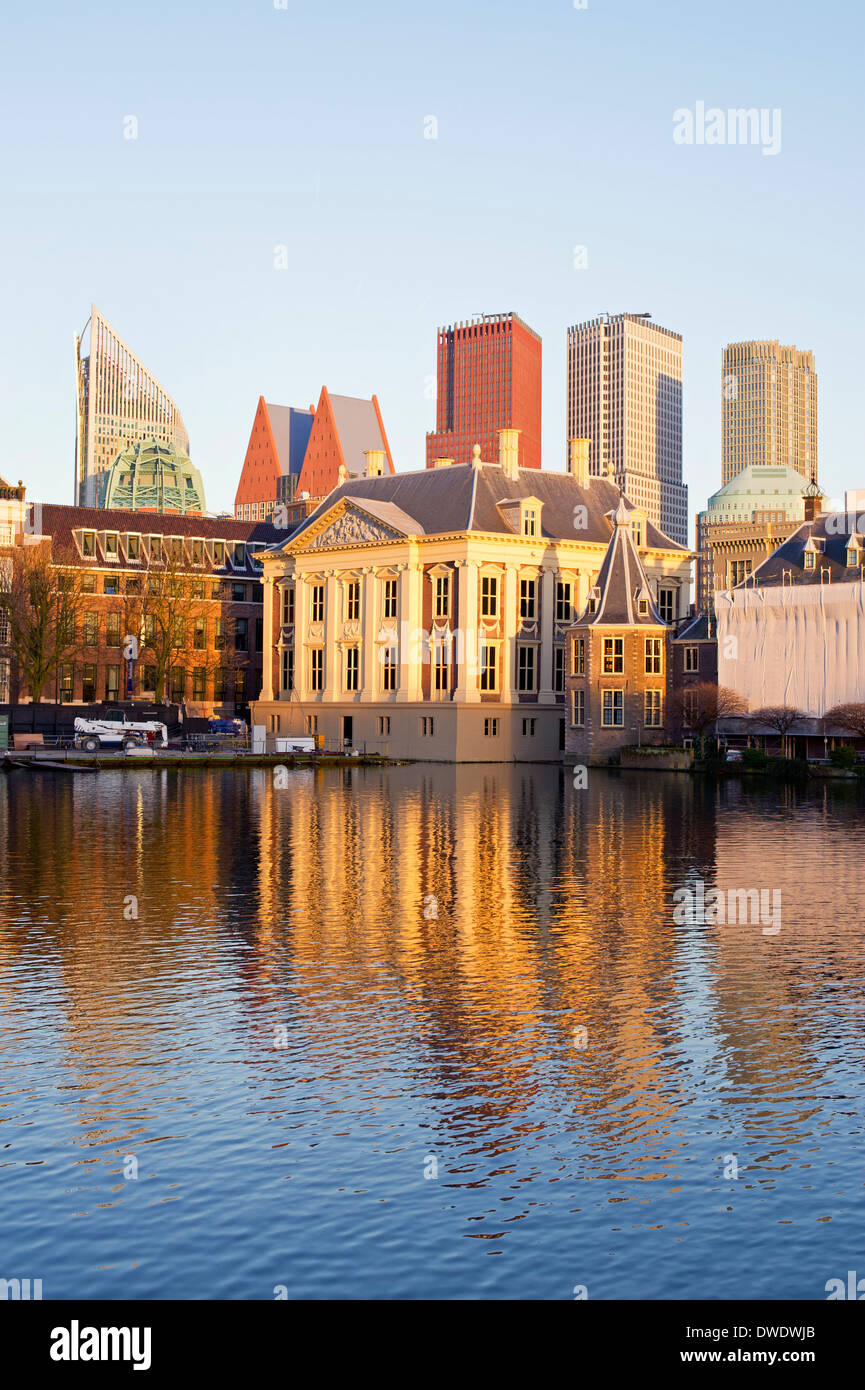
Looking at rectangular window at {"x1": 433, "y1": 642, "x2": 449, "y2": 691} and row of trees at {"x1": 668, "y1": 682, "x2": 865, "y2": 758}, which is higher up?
rectangular window at {"x1": 433, "y1": 642, "x2": 449, "y2": 691}

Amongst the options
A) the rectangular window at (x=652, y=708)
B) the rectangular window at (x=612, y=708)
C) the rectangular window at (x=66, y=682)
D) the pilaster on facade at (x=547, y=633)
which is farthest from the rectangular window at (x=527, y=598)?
the rectangular window at (x=66, y=682)

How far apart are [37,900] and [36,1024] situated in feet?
34.8

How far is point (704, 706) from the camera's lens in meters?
99.0

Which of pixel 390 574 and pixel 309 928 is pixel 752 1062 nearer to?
pixel 309 928

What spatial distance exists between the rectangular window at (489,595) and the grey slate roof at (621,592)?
8.35 meters

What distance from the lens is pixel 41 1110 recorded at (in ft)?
55.0

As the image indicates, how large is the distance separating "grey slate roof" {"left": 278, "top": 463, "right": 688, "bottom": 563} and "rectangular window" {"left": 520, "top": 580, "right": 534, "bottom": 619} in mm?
3865

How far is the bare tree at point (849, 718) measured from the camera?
297 ft

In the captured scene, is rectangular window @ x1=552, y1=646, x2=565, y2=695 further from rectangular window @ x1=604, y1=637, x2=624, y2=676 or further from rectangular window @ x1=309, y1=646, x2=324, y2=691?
rectangular window @ x1=309, y1=646, x2=324, y2=691

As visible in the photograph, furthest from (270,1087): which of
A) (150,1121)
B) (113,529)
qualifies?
(113,529)

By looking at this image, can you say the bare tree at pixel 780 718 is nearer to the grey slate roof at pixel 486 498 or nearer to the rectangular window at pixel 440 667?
the grey slate roof at pixel 486 498

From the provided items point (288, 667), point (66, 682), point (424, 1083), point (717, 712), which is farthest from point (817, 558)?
point (424, 1083)

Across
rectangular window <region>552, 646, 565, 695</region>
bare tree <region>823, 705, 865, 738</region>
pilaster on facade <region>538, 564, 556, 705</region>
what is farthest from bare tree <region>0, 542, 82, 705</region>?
bare tree <region>823, 705, 865, 738</region>

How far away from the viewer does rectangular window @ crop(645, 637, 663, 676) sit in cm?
10044
